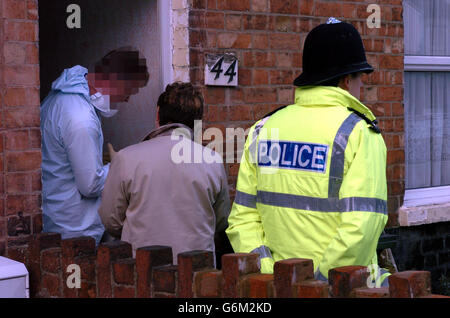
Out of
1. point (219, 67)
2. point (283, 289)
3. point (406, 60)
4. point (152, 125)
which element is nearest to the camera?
point (283, 289)

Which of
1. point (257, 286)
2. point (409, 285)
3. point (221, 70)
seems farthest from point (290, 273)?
point (221, 70)

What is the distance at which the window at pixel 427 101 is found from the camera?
6719 mm

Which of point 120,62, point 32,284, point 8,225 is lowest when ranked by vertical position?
point 32,284

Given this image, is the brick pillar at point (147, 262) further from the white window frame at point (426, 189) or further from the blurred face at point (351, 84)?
the white window frame at point (426, 189)

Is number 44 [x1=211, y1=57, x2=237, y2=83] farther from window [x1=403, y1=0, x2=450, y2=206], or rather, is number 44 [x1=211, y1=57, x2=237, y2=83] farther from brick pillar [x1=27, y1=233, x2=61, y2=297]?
window [x1=403, y1=0, x2=450, y2=206]

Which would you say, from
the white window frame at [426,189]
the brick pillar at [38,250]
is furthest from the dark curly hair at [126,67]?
the white window frame at [426,189]

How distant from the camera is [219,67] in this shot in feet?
17.1

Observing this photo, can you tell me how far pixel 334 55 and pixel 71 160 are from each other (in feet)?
5.74

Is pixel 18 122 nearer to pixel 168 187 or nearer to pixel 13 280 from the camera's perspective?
pixel 13 280

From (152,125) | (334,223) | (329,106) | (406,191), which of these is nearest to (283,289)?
(334,223)

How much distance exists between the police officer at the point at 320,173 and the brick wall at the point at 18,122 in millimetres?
1399

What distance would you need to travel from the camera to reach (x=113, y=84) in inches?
182

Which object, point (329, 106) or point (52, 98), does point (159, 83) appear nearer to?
→ point (52, 98)

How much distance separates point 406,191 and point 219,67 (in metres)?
2.32
